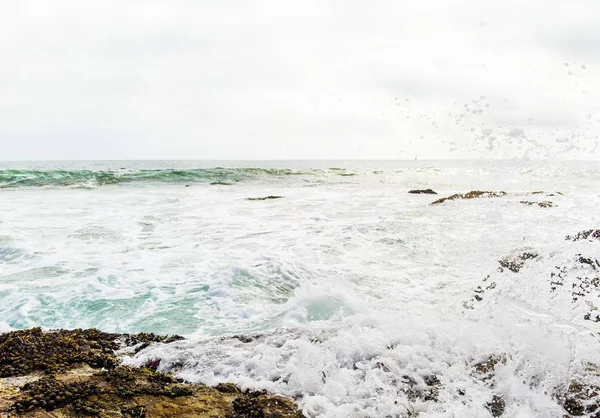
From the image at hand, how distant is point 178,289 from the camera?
6.54 meters

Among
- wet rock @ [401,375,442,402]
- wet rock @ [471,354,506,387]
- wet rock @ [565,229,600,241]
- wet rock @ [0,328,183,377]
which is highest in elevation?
wet rock @ [565,229,600,241]

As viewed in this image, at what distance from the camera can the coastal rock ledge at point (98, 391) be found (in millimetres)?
2895

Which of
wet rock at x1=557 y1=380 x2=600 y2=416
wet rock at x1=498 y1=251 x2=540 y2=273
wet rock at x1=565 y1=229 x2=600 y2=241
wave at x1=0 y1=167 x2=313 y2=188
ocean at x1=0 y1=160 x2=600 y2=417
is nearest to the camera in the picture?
wet rock at x1=557 y1=380 x2=600 y2=416

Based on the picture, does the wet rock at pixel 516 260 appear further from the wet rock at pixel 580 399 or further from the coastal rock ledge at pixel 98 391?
the coastal rock ledge at pixel 98 391

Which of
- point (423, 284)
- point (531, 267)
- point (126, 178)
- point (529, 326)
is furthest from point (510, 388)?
point (126, 178)

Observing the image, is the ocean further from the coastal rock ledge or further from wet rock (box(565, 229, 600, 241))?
the coastal rock ledge

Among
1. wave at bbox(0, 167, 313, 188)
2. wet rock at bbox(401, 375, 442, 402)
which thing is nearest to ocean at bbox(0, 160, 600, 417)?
wet rock at bbox(401, 375, 442, 402)

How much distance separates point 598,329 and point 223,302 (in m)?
4.60

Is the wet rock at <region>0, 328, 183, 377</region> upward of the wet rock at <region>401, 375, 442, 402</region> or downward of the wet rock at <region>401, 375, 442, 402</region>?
downward

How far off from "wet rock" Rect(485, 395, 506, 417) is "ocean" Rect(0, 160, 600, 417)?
0.02 meters

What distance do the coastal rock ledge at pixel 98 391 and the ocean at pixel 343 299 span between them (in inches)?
8.8

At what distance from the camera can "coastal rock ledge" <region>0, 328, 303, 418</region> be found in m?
2.89

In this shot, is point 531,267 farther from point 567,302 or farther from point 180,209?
point 180,209

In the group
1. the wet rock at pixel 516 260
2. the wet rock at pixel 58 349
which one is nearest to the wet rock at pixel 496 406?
the wet rock at pixel 58 349
